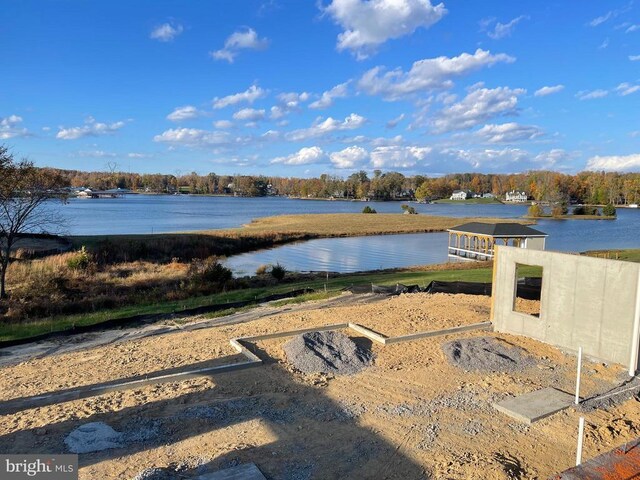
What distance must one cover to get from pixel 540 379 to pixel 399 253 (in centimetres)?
3044

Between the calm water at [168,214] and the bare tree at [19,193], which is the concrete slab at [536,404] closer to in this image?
the bare tree at [19,193]

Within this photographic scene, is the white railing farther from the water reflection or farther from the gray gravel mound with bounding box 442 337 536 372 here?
the gray gravel mound with bounding box 442 337 536 372

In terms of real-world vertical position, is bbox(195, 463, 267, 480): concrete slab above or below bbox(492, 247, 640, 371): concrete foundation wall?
below

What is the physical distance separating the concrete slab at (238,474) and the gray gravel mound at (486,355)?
4868 mm

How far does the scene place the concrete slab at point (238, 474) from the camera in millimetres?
4617

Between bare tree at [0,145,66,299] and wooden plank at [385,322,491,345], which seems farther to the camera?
bare tree at [0,145,66,299]

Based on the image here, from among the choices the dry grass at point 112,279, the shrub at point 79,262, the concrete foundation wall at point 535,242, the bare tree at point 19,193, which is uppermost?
the bare tree at point 19,193

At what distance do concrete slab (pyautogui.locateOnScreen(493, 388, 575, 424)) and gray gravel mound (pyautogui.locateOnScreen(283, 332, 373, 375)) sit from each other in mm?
2597

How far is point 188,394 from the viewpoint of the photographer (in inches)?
279

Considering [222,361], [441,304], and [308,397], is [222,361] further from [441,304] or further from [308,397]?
[441,304]

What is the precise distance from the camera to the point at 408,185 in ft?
592

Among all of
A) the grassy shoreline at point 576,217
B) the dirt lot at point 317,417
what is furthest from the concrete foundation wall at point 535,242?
the grassy shoreline at point 576,217
